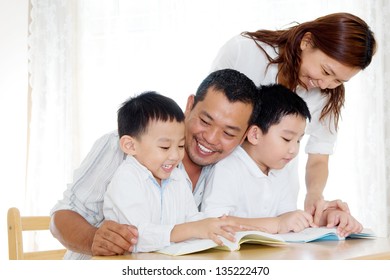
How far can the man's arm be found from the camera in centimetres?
88

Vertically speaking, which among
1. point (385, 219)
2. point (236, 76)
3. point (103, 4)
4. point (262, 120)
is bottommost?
point (385, 219)

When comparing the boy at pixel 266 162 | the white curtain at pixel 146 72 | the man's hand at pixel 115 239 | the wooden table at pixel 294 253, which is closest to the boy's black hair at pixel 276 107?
the boy at pixel 266 162

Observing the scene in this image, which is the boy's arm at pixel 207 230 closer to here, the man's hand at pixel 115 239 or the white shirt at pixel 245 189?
the man's hand at pixel 115 239

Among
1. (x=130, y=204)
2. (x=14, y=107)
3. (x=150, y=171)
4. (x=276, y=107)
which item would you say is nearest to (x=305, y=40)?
(x=276, y=107)

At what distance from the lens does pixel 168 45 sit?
9.08 feet

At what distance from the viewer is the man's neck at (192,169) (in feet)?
4.09

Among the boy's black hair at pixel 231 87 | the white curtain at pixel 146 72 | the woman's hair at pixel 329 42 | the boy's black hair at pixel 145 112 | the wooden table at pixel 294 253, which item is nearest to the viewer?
the wooden table at pixel 294 253

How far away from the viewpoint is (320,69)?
1.42 meters

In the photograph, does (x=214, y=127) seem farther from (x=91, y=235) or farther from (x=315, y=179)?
(x=315, y=179)

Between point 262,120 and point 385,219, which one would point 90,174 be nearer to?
point 262,120

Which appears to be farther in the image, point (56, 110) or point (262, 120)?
point (56, 110)
